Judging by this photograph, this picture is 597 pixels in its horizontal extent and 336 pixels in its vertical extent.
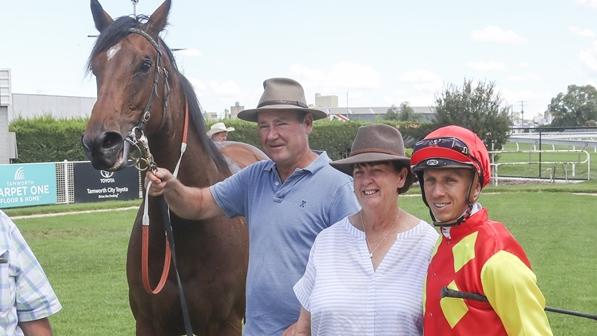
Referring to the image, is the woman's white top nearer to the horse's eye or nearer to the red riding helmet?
the red riding helmet

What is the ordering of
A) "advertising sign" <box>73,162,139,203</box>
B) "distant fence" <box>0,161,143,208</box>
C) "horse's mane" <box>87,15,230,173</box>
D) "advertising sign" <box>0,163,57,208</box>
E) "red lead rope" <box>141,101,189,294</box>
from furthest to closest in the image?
"advertising sign" <box>73,162,139,203</box> < "distant fence" <box>0,161,143,208</box> < "advertising sign" <box>0,163,57,208</box> < "red lead rope" <box>141,101,189,294</box> < "horse's mane" <box>87,15,230,173</box>

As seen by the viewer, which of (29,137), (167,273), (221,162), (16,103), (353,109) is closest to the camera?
(167,273)

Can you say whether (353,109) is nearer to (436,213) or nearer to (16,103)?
(16,103)

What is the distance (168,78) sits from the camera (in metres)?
3.48

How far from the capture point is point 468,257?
199 cm

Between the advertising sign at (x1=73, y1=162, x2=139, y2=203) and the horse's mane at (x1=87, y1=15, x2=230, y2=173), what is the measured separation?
1423cm

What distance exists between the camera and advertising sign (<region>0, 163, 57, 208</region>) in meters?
16.3

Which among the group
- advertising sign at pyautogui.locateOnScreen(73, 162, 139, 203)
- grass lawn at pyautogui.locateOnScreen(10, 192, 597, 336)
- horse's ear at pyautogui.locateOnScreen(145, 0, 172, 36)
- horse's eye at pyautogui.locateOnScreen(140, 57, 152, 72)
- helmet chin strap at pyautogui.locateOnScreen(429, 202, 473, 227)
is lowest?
grass lawn at pyautogui.locateOnScreen(10, 192, 597, 336)

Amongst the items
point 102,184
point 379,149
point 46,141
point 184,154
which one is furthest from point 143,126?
point 46,141

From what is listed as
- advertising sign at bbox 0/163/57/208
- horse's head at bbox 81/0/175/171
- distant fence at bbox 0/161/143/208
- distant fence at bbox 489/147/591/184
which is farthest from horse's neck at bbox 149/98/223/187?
distant fence at bbox 489/147/591/184

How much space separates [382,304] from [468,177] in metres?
0.50

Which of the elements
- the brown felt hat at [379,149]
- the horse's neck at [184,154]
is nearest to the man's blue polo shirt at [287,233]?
the brown felt hat at [379,149]

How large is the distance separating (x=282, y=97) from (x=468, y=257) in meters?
1.19

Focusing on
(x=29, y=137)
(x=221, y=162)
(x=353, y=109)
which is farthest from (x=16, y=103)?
(x=353, y=109)
